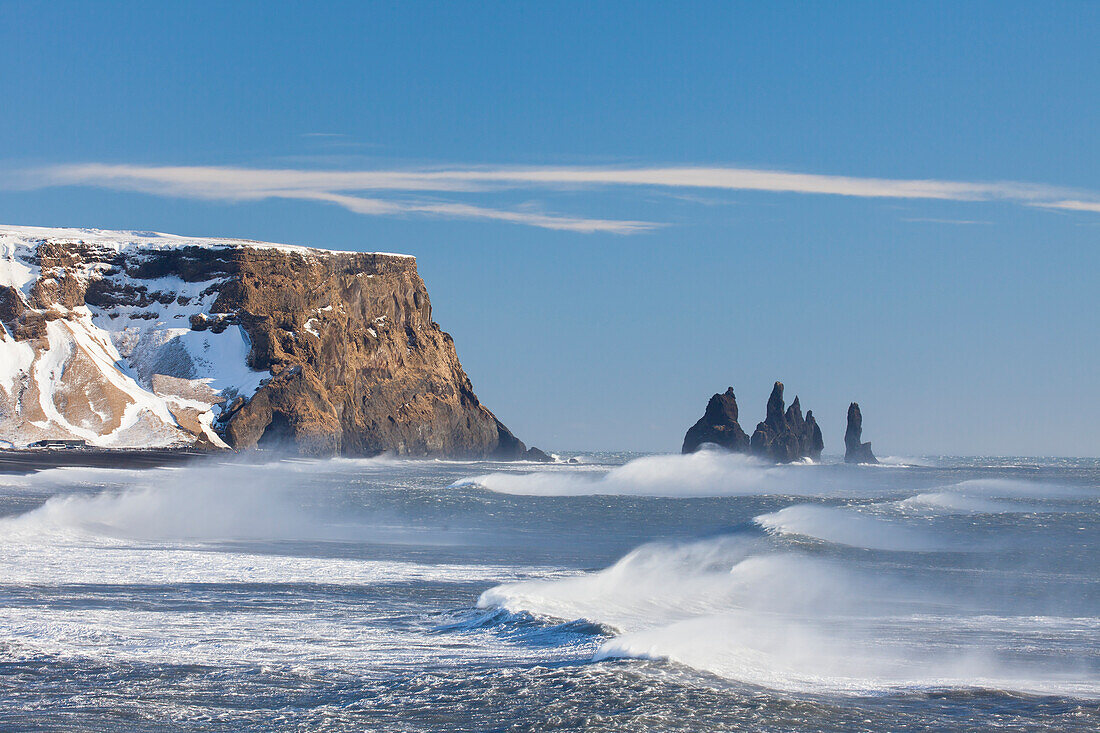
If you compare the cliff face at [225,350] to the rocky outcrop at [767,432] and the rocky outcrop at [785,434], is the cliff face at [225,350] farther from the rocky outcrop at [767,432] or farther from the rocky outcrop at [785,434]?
the rocky outcrop at [785,434]

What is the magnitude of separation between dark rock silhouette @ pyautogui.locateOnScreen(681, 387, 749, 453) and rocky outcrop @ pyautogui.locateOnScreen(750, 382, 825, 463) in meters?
3.50

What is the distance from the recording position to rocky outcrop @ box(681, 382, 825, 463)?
133375 mm

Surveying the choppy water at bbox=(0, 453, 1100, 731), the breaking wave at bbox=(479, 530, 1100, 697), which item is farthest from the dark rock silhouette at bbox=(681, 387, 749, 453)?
the breaking wave at bbox=(479, 530, 1100, 697)

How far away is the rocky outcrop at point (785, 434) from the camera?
138 meters

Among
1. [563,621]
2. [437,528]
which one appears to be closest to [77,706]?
[563,621]

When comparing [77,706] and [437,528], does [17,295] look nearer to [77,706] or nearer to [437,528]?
[437,528]

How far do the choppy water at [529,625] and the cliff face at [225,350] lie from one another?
72.9 metres

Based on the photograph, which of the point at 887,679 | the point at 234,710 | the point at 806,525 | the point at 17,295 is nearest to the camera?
the point at 234,710

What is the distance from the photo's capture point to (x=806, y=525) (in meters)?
37.0

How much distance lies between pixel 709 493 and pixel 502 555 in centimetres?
3961

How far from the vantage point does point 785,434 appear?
142 m

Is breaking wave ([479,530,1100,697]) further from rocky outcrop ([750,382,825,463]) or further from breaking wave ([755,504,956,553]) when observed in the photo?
rocky outcrop ([750,382,825,463])

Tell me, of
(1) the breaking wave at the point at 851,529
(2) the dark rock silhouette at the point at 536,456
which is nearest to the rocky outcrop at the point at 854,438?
(2) the dark rock silhouette at the point at 536,456

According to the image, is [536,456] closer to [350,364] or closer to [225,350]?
[350,364]
